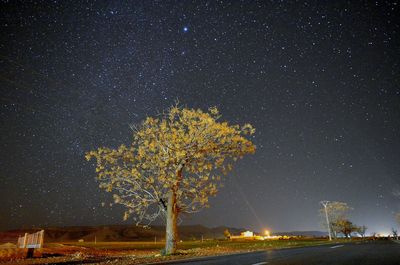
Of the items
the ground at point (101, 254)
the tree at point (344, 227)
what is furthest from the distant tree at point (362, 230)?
the ground at point (101, 254)

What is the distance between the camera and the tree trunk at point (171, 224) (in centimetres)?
2253

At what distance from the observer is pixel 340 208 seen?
319 feet

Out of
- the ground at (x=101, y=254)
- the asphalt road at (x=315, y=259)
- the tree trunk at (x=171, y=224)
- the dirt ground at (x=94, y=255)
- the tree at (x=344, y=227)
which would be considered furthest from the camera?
the tree at (x=344, y=227)

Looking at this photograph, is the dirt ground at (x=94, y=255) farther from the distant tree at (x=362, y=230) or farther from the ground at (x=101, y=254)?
the distant tree at (x=362, y=230)

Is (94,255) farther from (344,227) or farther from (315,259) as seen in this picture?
(344,227)

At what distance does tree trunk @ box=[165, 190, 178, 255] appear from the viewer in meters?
22.5

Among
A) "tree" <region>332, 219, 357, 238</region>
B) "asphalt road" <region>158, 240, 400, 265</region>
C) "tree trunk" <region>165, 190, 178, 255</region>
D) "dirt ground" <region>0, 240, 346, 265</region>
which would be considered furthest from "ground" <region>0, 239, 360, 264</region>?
"tree" <region>332, 219, 357, 238</region>

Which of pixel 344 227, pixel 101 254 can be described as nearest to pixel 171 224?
pixel 101 254

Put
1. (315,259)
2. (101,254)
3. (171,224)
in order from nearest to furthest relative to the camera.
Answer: (315,259)
(171,224)
(101,254)

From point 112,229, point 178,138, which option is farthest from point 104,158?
point 112,229

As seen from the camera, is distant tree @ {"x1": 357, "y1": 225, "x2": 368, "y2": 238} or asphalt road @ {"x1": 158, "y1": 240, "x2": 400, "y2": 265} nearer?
asphalt road @ {"x1": 158, "y1": 240, "x2": 400, "y2": 265}

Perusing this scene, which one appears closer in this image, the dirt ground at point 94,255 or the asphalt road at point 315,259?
the asphalt road at point 315,259

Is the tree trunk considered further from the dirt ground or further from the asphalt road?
the asphalt road

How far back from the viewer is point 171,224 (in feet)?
75.0
